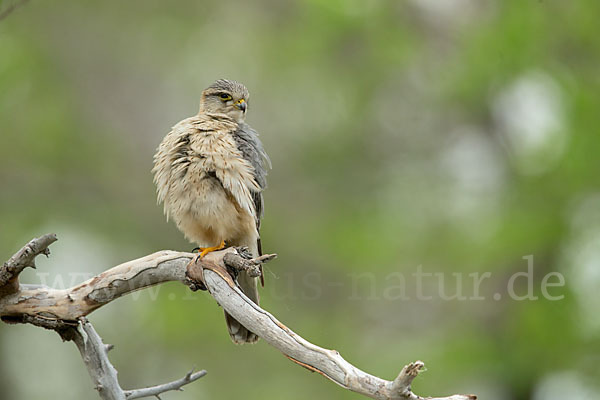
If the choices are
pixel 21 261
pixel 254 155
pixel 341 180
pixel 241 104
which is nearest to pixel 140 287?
pixel 21 261

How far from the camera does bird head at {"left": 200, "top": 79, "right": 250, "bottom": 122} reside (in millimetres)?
4270

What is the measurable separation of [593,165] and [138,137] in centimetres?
508

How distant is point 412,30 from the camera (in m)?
8.01

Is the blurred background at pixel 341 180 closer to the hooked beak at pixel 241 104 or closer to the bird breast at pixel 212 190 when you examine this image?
the hooked beak at pixel 241 104

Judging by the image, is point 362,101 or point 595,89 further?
point 362,101

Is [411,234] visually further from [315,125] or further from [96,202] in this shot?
[96,202]

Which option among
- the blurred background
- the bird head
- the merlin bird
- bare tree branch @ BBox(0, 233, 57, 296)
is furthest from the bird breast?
the blurred background

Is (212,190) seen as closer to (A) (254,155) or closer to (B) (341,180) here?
(A) (254,155)

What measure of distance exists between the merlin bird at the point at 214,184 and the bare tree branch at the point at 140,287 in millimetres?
497

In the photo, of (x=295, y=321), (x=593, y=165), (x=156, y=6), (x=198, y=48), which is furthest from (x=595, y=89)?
(x=156, y=6)

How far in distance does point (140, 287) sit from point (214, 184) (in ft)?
2.57

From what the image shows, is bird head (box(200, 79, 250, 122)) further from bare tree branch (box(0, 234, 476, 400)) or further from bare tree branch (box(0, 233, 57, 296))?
bare tree branch (box(0, 233, 57, 296))

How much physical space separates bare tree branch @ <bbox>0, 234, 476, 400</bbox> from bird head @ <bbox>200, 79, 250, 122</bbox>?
1.36 metres

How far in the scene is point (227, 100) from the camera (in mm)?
4285
